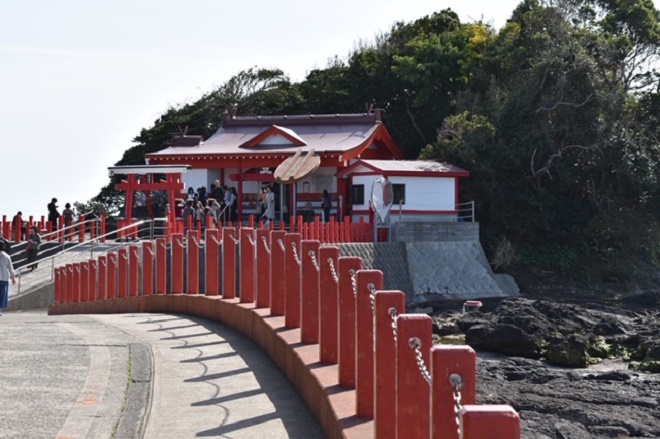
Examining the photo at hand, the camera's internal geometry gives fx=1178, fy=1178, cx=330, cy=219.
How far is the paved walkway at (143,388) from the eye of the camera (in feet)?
28.3

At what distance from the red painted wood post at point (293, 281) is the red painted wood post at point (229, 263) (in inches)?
142

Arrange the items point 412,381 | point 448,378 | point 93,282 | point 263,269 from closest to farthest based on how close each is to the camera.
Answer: point 448,378, point 412,381, point 263,269, point 93,282

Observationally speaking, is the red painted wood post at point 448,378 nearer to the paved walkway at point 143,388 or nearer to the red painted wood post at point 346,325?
the red painted wood post at point 346,325

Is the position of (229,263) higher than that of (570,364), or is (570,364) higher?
(229,263)

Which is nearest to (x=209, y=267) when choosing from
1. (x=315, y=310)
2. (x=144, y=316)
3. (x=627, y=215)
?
(x=144, y=316)

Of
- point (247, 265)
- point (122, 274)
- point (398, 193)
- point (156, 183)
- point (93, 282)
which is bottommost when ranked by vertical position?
point (93, 282)

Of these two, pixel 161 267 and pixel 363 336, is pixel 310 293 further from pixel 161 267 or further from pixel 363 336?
pixel 161 267

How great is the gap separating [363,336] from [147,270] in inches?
528

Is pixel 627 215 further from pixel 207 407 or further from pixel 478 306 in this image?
pixel 207 407

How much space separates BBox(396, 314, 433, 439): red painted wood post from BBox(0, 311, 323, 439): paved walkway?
2.60m

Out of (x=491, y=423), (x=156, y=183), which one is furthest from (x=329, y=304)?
(x=156, y=183)

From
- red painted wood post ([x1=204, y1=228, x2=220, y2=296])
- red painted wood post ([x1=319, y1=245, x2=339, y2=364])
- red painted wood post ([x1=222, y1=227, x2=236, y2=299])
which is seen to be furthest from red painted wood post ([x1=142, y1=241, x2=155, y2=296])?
red painted wood post ([x1=319, y1=245, x2=339, y2=364])

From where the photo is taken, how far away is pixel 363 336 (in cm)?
781

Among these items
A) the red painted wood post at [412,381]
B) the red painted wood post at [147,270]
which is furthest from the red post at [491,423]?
the red painted wood post at [147,270]
